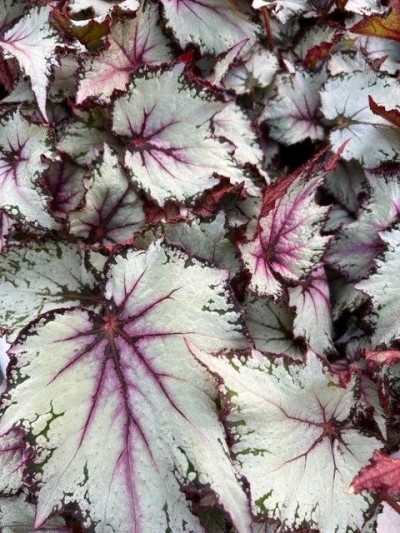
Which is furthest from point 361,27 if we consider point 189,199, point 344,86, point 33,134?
point 33,134

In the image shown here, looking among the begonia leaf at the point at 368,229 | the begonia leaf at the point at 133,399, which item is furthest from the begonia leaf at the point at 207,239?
the begonia leaf at the point at 368,229

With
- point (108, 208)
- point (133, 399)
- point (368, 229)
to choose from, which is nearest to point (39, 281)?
point (108, 208)

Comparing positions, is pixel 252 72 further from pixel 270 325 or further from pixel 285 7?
pixel 270 325

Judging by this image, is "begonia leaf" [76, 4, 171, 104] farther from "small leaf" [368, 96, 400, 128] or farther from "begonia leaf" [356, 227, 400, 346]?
"begonia leaf" [356, 227, 400, 346]

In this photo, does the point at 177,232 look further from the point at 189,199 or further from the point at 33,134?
the point at 33,134

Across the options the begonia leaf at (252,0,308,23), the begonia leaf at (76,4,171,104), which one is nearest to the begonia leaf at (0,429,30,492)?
the begonia leaf at (76,4,171,104)

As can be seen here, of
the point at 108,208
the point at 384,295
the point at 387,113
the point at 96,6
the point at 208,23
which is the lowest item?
the point at 384,295

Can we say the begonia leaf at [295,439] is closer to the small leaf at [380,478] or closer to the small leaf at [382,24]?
the small leaf at [380,478]
